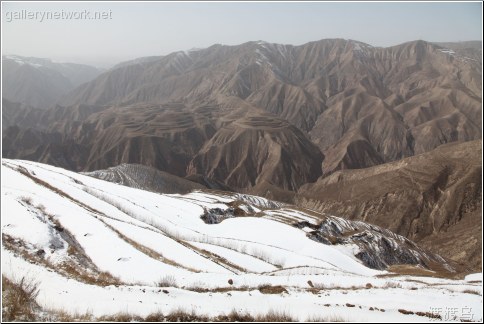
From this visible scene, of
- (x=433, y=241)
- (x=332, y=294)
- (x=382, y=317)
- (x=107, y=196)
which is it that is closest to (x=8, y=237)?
(x=332, y=294)

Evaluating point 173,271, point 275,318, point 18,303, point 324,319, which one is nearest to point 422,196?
point 173,271

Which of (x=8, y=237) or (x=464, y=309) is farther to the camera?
(x=8, y=237)

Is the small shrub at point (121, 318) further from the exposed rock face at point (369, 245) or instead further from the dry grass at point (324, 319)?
the exposed rock face at point (369, 245)

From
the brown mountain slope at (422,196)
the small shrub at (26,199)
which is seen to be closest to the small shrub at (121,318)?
the small shrub at (26,199)

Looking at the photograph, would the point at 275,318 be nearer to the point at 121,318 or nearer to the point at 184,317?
the point at 184,317

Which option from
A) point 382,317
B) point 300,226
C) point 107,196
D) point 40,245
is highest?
point 382,317

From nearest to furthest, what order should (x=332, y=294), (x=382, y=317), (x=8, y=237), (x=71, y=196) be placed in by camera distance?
(x=382, y=317) < (x=332, y=294) < (x=8, y=237) < (x=71, y=196)

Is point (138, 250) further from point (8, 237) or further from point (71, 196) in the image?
point (71, 196)
